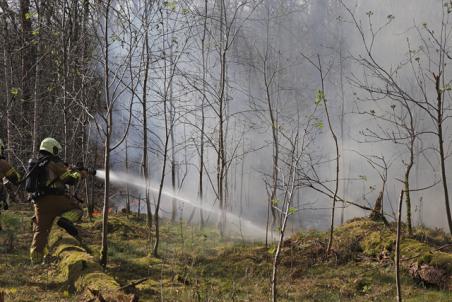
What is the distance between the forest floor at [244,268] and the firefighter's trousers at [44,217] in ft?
0.78

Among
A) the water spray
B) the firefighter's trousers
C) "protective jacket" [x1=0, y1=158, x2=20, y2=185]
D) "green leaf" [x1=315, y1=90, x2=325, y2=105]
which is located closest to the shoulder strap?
the firefighter's trousers

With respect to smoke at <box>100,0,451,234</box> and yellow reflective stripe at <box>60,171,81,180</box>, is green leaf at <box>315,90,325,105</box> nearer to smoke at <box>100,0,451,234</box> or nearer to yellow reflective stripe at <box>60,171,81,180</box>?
yellow reflective stripe at <box>60,171,81,180</box>

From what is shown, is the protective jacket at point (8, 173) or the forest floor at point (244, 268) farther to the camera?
the protective jacket at point (8, 173)

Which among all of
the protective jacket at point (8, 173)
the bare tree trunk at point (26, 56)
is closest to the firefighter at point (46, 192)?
the protective jacket at point (8, 173)

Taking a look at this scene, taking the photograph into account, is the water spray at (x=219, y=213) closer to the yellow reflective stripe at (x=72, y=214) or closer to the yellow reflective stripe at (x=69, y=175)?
the yellow reflective stripe at (x=72, y=214)

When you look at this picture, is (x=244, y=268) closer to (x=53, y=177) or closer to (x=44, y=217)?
(x=44, y=217)

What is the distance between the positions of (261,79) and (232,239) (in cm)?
1123

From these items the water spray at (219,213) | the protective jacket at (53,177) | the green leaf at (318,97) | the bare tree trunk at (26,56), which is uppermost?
the bare tree trunk at (26,56)

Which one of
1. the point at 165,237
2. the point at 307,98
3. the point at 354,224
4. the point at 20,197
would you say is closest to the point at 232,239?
the point at 165,237

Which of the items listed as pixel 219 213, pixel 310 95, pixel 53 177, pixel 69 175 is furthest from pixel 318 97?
pixel 310 95

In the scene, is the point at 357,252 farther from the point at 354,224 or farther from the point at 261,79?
the point at 261,79

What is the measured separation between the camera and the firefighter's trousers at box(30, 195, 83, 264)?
20.1 feet

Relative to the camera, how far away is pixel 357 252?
25.5ft

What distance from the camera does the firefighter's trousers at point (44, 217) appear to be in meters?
6.12
